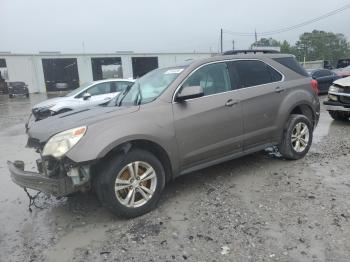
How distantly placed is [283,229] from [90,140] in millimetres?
2177

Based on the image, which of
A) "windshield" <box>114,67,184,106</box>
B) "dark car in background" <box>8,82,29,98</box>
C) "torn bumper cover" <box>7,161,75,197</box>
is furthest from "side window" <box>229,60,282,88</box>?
"dark car in background" <box>8,82,29,98</box>

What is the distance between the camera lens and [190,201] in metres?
4.36

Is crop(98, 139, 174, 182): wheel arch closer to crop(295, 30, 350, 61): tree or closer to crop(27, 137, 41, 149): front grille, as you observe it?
crop(27, 137, 41, 149): front grille

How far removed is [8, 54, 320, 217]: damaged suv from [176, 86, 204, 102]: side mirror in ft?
0.04

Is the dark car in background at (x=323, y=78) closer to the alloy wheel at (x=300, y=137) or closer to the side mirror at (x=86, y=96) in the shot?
→ the side mirror at (x=86, y=96)

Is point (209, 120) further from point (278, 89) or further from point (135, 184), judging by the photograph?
point (278, 89)

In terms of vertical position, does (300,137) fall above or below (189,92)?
below

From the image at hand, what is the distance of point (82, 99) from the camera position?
1139cm

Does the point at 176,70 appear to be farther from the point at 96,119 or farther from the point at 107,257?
the point at 107,257

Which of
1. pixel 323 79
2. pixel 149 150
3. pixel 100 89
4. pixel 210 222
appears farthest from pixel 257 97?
pixel 323 79

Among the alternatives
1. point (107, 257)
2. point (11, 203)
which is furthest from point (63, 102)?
point (107, 257)

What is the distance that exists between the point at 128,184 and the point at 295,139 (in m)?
3.10

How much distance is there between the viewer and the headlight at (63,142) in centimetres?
359

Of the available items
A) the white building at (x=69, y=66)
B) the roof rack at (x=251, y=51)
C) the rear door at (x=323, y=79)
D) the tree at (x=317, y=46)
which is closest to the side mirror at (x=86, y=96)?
the roof rack at (x=251, y=51)
